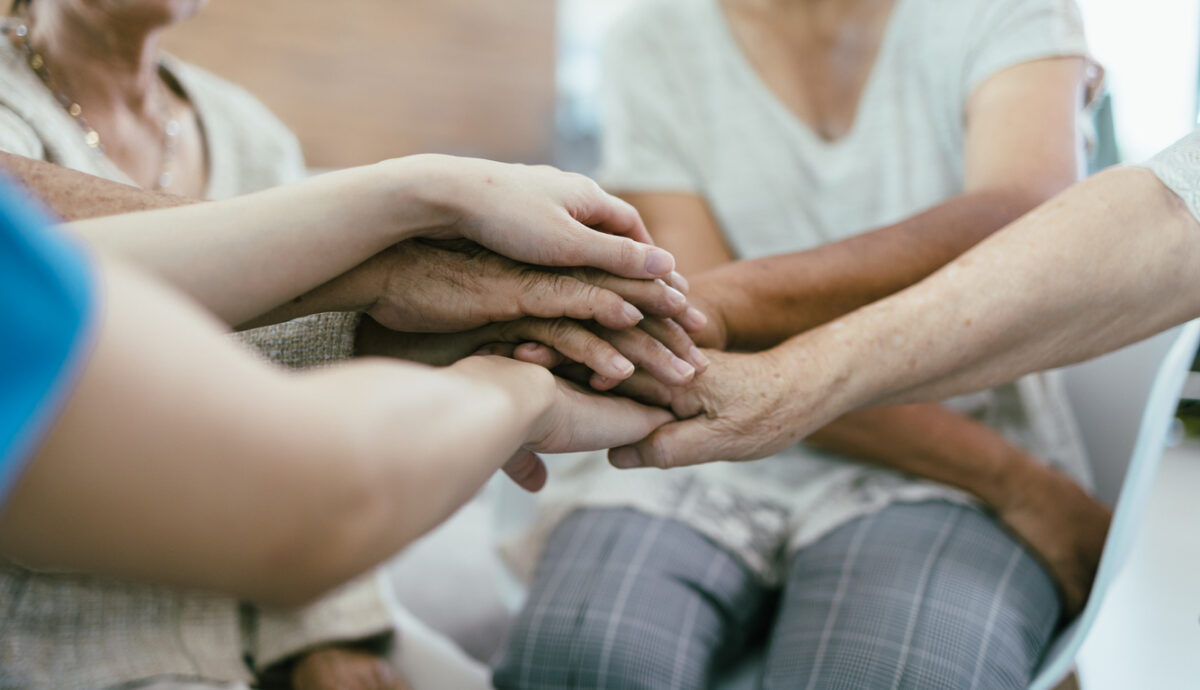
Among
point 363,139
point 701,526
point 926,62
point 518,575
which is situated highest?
point 926,62

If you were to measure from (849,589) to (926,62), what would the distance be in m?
0.64

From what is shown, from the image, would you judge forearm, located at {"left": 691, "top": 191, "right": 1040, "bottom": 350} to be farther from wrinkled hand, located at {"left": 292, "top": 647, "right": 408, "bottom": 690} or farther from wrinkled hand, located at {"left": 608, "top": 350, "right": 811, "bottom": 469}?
wrinkled hand, located at {"left": 292, "top": 647, "right": 408, "bottom": 690}

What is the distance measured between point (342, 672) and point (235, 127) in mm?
643

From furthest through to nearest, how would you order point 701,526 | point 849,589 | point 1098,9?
point 1098,9
point 701,526
point 849,589

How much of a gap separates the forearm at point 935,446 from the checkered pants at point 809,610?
4cm

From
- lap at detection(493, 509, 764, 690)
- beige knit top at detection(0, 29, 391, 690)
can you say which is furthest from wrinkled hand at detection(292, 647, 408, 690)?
lap at detection(493, 509, 764, 690)

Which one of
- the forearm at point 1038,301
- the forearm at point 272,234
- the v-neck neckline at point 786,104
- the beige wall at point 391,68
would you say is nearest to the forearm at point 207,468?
the forearm at point 272,234

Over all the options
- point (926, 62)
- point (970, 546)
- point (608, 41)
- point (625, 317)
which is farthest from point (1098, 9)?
point (625, 317)

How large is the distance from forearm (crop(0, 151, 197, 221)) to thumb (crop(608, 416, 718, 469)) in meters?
0.40

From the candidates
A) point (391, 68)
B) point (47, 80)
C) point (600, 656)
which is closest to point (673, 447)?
point (600, 656)

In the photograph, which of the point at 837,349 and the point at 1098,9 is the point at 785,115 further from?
the point at 1098,9

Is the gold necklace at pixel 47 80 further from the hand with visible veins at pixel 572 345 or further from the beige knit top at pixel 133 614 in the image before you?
the hand with visible veins at pixel 572 345

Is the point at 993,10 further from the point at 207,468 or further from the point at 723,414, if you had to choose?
the point at 207,468

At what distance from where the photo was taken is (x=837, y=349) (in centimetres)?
73
